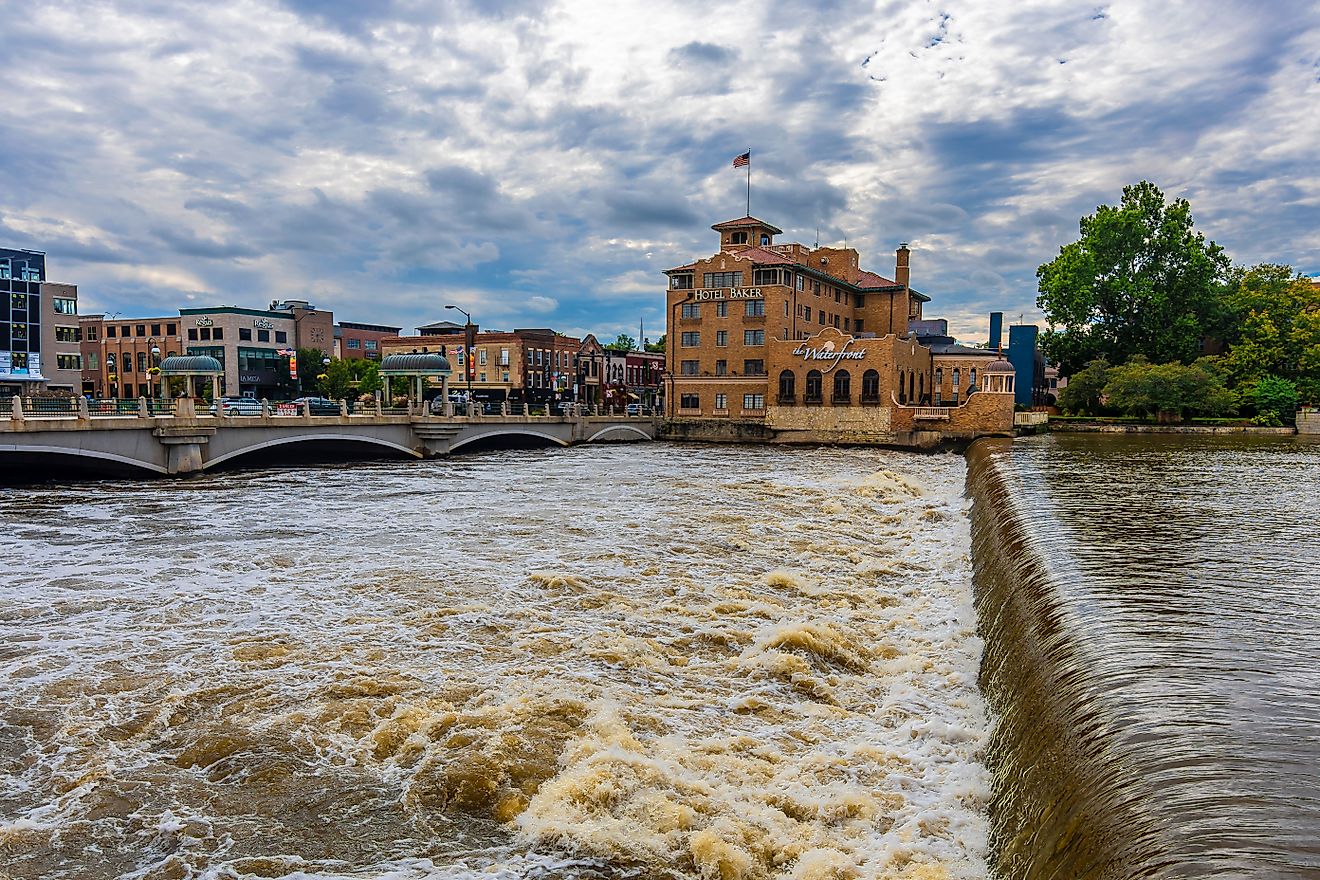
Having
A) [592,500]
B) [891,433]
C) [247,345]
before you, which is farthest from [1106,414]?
[247,345]

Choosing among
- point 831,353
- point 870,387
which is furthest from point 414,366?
point 870,387

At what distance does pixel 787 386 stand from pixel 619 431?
15.0 meters

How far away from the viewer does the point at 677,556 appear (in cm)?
1886

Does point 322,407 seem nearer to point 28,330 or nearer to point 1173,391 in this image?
point 28,330

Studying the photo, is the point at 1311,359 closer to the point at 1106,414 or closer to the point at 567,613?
the point at 1106,414

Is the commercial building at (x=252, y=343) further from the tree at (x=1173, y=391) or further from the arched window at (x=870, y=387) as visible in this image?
the tree at (x=1173, y=391)

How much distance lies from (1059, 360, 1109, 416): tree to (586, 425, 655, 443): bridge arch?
35.8 meters

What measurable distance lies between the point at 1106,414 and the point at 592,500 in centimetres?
5759

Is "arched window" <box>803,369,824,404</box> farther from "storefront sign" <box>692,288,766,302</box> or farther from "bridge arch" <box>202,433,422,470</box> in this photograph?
"bridge arch" <box>202,433,422,470</box>

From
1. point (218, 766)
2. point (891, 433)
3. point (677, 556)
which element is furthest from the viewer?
point (891, 433)

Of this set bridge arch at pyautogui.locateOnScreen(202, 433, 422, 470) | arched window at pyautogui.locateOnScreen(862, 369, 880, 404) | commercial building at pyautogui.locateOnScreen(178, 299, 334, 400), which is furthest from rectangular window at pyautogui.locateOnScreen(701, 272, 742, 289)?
commercial building at pyautogui.locateOnScreen(178, 299, 334, 400)

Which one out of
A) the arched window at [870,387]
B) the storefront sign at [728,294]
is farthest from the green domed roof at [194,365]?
the arched window at [870,387]

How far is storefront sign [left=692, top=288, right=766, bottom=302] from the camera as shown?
73688 millimetres

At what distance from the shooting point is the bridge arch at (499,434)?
174ft
